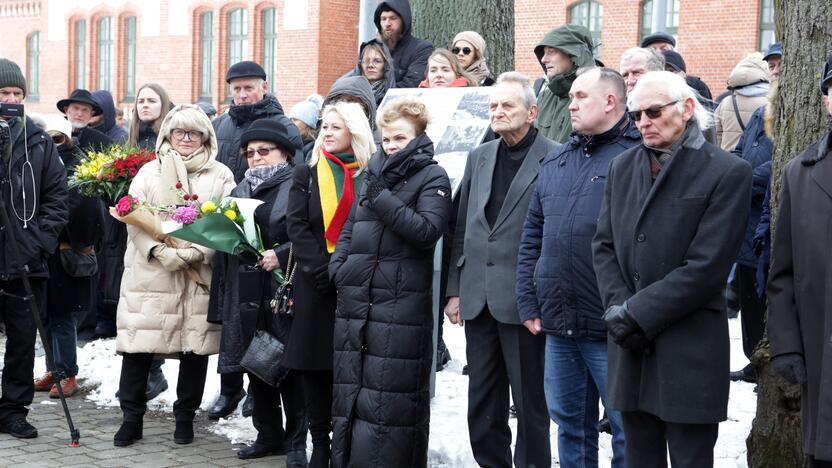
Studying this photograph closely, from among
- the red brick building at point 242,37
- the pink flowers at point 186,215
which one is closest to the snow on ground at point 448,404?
the pink flowers at point 186,215

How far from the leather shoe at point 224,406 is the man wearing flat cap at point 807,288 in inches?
170

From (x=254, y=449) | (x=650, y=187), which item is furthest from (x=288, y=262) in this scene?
(x=650, y=187)

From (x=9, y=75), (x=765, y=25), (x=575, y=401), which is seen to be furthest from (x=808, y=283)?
(x=765, y=25)

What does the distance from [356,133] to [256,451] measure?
1.97 m

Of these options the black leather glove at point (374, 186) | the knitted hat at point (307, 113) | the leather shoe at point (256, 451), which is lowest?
the leather shoe at point (256, 451)

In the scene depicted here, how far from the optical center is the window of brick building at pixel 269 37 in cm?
3036

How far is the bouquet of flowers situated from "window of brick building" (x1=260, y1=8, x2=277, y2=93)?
23.3 m

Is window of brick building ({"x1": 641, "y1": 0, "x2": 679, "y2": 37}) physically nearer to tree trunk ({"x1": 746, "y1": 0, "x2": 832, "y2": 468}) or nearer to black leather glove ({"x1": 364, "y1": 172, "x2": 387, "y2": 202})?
tree trunk ({"x1": 746, "y1": 0, "x2": 832, "y2": 468})

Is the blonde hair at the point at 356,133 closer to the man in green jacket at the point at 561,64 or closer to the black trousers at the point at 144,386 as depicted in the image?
the man in green jacket at the point at 561,64

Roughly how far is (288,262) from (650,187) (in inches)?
97.3

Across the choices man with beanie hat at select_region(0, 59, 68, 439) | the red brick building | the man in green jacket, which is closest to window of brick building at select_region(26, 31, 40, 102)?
the red brick building

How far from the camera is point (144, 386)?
6824 mm

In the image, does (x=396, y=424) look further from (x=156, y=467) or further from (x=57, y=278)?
(x=57, y=278)

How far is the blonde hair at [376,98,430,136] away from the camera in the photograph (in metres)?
5.65
